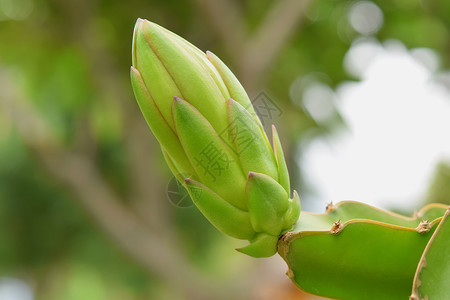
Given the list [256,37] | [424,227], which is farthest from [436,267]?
[256,37]

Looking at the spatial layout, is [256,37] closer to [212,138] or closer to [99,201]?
[99,201]

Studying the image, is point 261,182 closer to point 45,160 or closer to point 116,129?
point 45,160

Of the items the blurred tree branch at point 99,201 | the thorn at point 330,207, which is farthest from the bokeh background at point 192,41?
the thorn at point 330,207

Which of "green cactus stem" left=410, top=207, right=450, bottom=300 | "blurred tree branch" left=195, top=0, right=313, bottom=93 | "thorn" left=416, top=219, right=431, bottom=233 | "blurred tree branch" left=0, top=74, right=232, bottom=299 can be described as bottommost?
"blurred tree branch" left=0, top=74, right=232, bottom=299

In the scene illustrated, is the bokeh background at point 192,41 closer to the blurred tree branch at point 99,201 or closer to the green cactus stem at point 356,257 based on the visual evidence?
the blurred tree branch at point 99,201

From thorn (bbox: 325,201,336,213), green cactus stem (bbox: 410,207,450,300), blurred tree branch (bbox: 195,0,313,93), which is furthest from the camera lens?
blurred tree branch (bbox: 195,0,313,93)

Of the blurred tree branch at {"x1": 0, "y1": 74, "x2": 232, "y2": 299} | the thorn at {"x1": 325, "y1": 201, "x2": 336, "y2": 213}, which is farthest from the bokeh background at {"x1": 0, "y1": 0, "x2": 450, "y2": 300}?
the thorn at {"x1": 325, "y1": 201, "x2": 336, "y2": 213}

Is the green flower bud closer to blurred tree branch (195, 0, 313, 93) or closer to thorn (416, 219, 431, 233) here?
thorn (416, 219, 431, 233)

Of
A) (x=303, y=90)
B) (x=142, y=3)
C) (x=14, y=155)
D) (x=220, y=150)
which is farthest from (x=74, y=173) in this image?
(x=14, y=155)
